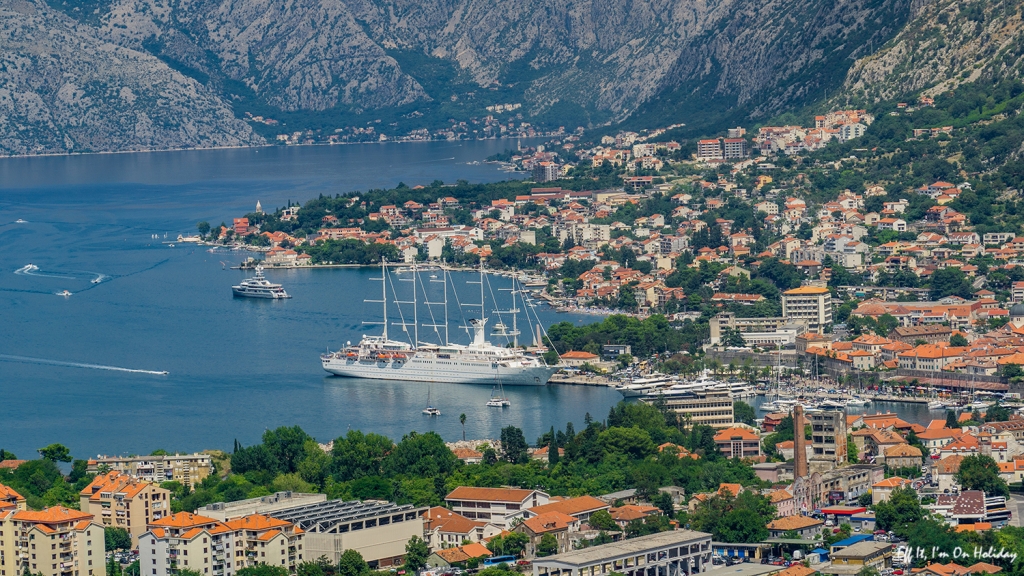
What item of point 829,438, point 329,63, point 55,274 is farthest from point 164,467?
point 329,63

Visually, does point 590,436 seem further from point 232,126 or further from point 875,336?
point 232,126

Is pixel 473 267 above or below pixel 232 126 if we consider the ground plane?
below

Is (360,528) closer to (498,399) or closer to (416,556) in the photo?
(416,556)

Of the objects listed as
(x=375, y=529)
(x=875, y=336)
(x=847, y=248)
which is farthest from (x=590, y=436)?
(x=847, y=248)

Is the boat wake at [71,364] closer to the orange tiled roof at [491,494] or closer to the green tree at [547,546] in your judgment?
the orange tiled roof at [491,494]

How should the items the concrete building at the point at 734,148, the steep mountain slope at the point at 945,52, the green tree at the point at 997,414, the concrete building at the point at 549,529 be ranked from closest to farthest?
the concrete building at the point at 549,529 < the green tree at the point at 997,414 < the steep mountain slope at the point at 945,52 < the concrete building at the point at 734,148

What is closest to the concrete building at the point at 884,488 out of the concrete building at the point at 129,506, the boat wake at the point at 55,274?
the concrete building at the point at 129,506

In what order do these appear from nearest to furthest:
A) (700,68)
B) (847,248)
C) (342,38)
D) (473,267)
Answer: (847,248) → (473,267) → (700,68) → (342,38)
